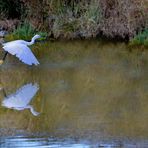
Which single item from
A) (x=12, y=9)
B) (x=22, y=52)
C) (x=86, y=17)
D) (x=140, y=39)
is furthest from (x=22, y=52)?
(x=12, y=9)

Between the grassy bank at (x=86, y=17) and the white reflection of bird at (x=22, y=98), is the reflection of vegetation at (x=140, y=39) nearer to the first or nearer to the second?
the grassy bank at (x=86, y=17)

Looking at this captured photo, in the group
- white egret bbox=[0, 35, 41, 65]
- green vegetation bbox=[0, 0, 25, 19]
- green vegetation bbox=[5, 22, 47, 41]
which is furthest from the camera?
green vegetation bbox=[0, 0, 25, 19]

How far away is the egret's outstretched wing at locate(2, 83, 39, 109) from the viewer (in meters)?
9.09

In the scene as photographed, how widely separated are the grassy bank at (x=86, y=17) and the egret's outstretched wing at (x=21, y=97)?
4420 mm

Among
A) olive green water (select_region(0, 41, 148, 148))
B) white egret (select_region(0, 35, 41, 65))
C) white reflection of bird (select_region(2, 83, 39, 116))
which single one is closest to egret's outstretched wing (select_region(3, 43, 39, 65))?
white egret (select_region(0, 35, 41, 65))

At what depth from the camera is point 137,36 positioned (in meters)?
13.7

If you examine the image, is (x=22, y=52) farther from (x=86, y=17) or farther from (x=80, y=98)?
(x=86, y=17)

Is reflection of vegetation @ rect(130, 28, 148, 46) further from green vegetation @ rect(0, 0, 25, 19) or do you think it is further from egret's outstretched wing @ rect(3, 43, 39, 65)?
egret's outstretched wing @ rect(3, 43, 39, 65)

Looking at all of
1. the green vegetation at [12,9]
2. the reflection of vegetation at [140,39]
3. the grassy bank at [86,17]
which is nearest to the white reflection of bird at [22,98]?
the reflection of vegetation at [140,39]

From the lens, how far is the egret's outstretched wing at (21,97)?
909 centimetres

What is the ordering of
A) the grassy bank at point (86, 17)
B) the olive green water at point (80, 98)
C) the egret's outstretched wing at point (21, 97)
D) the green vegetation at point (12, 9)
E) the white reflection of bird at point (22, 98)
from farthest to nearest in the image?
the green vegetation at point (12, 9), the grassy bank at point (86, 17), the egret's outstretched wing at point (21, 97), the white reflection of bird at point (22, 98), the olive green water at point (80, 98)

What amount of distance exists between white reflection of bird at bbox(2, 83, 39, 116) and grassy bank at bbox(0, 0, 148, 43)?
14.4 feet

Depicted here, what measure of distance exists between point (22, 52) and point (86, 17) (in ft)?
13.2

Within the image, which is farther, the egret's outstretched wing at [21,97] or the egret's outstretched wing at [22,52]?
the egret's outstretched wing at [22,52]
